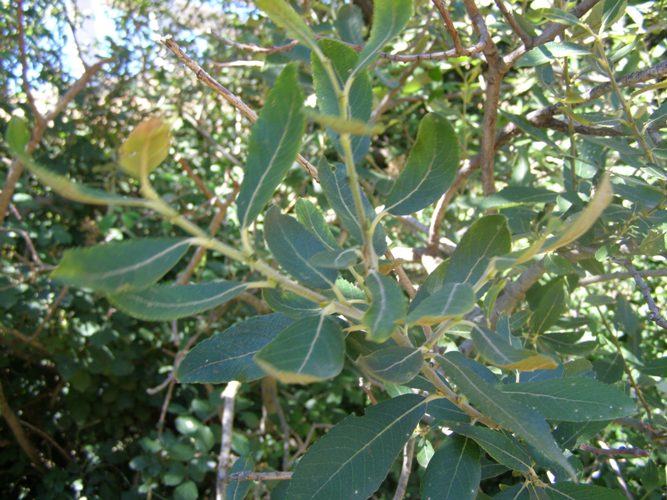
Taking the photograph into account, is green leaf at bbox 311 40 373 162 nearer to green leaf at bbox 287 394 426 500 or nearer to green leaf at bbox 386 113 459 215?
green leaf at bbox 386 113 459 215

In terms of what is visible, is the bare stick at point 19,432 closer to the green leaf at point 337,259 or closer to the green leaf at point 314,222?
the green leaf at point 314,222

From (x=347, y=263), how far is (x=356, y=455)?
0.27m

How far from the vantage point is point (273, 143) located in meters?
0.66

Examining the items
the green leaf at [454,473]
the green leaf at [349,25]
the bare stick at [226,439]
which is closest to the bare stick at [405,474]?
the green leaf at [454,473]

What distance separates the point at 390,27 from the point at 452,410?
50cm

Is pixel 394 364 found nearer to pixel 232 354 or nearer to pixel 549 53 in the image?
pixel 232 354

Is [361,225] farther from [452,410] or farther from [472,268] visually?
[452,410]

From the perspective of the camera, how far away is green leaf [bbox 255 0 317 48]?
59cm

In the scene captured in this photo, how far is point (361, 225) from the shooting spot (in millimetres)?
691

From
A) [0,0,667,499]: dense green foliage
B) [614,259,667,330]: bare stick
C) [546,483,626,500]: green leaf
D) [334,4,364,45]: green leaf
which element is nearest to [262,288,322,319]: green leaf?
[0,0,667,499]: dense green foliage

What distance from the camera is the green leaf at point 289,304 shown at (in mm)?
752

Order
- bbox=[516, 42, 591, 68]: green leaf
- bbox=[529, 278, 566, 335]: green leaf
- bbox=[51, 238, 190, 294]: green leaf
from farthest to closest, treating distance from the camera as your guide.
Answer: bbox=[529, 278, 566, 335]: green leaf < bbox=[516, 42, 591, 68]: green leaf < bbox=[51, 238, 190, 294]: green leaf

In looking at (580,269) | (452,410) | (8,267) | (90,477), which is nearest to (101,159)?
(8,267)

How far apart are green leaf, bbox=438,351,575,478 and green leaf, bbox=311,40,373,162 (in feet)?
0.91
